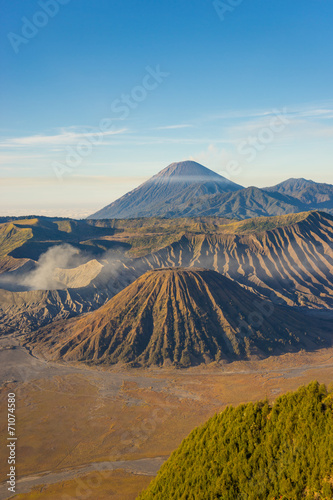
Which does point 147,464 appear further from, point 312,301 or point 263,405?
point 312,301

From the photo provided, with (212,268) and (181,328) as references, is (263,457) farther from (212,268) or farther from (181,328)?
(212,268)

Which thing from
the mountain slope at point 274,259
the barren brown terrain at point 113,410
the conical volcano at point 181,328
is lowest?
the barren brown terrain at point 113,410

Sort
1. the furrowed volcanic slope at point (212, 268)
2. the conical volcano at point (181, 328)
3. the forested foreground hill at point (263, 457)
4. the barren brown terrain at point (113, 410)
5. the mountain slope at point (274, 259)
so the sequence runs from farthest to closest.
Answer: the mountain slope at point (274, 259), the furrowed volcanic slope at point (212, 268), the conical volcano at point (181, 328), the barren brown terrain at point (113, 410), the forested foreground hill at point (263, 457)

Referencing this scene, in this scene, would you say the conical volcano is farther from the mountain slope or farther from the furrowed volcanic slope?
the mountain slope

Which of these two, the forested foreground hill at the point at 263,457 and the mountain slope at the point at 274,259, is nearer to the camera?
the forested foreground hill at the point at 263,457

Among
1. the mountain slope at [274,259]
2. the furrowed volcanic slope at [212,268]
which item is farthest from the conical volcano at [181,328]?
the mountain slope at [274,259]

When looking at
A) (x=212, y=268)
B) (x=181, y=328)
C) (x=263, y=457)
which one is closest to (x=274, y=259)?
(x=212, y=268)

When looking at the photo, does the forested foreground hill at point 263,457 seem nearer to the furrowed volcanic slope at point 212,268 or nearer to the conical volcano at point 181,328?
the conical volcano at point 181,328
